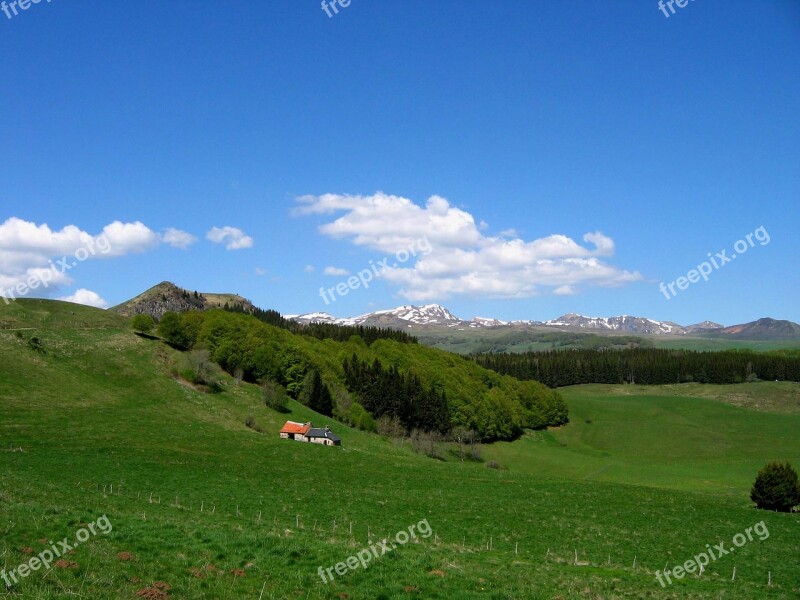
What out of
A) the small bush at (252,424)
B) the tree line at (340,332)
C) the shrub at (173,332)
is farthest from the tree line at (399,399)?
the tree line at (340,332)

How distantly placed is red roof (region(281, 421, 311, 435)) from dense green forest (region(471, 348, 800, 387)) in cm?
11792

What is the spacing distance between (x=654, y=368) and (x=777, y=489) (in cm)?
14129

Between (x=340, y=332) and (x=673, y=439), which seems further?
(x=340, y=332)

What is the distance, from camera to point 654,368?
182875mm

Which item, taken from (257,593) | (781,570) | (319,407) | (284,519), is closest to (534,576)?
(257,593)

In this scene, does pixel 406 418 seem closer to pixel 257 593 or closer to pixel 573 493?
pixel 573 493

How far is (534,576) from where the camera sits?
20312mm

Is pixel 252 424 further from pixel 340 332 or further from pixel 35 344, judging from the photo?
pixel 340 332

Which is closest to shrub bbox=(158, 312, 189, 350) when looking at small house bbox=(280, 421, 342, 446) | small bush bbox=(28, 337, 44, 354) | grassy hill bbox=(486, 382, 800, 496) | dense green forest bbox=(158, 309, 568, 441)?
dense green forest bbox=(158, 309, 568, 441)

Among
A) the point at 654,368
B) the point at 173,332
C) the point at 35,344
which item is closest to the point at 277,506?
the point at 35,344

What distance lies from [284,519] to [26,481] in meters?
13.3
